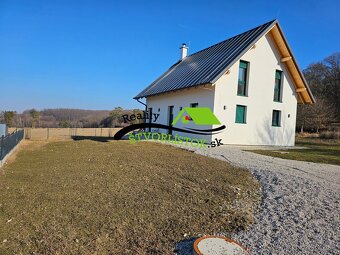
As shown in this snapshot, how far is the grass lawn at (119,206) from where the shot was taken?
385cm

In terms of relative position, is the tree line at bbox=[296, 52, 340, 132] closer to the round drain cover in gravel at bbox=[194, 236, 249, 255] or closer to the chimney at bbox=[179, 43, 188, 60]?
the chimney at bbox=[179, 43, 188, 60]

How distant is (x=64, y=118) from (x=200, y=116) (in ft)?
92.2

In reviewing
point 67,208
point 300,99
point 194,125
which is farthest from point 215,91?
point 67,208

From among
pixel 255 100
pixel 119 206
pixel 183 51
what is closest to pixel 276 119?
pixel 255 100

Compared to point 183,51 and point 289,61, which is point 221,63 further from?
point 183,51

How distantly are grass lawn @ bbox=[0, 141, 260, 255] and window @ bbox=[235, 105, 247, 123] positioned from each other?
8350mm

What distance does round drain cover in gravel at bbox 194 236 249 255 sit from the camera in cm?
358

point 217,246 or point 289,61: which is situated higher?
point 289,61

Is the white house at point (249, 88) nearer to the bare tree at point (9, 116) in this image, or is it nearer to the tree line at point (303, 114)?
the tree line at point (303, 114)

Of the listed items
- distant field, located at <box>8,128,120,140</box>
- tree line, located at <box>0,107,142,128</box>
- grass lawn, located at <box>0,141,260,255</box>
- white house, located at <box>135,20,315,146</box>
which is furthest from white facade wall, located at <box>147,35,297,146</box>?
tree line, located at <box>0,107,142,128</box>

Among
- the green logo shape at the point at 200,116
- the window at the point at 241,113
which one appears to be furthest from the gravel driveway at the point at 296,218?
the window at the point at 241,113

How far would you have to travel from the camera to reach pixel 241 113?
1641 centimetres

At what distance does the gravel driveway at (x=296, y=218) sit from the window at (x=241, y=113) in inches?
362

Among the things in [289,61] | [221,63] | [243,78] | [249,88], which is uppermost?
[289,61]
